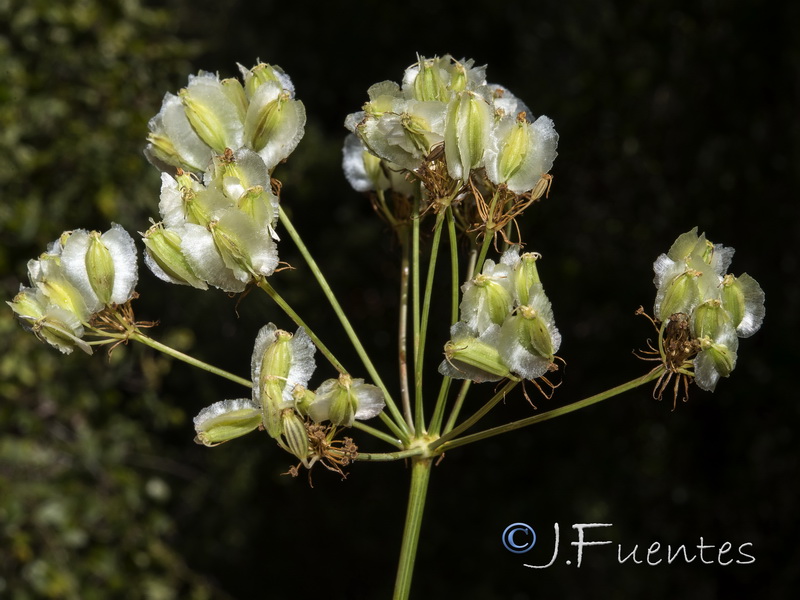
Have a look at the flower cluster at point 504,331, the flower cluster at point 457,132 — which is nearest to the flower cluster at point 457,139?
the flower cluster at point 457,132

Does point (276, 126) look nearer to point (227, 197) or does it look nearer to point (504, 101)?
point (227, 197)

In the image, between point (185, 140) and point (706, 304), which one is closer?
point (706, 304)

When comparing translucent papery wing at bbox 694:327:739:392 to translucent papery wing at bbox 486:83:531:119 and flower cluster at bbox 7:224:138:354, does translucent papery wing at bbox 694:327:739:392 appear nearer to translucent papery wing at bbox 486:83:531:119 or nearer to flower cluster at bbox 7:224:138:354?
translucent papery wing at bbox 486:83:531:119

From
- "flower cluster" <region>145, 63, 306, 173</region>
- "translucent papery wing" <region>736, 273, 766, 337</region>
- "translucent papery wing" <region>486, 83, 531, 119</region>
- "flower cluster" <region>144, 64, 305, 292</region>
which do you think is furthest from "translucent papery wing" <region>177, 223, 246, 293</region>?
"translucent papery wing" <region>736, 273, 766, 337</region>

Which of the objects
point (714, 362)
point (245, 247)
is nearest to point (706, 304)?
point (714, 362)

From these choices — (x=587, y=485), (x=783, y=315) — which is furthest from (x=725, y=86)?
(x=587, y=485)

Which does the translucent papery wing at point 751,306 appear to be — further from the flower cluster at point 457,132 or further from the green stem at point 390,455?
the green stem at point 390,455
